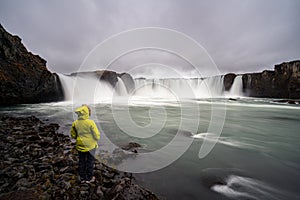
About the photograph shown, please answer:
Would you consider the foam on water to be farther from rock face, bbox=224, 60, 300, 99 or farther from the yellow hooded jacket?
rock face, bbox=224, 60, 300, 99

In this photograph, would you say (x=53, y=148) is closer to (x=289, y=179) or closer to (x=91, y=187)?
(x=91, y=187)

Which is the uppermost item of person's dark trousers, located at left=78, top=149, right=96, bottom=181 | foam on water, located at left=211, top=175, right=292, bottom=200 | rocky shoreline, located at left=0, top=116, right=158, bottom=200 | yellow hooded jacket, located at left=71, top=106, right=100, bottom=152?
yellow hooded jacket, located at left=71, top=106, right=100, bottom=152

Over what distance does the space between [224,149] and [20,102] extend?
78.2 ft

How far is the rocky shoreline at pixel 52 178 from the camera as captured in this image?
8.45 feet

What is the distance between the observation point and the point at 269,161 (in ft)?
15.9

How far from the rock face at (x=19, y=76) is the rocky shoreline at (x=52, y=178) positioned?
50.7 feet

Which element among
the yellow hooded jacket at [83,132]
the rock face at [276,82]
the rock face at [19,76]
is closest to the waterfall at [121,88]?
the rock face at [19,76]

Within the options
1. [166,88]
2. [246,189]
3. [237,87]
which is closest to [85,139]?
[246,189]

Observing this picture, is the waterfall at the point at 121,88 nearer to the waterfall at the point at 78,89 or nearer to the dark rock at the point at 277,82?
the waterfall at the point at 78,89

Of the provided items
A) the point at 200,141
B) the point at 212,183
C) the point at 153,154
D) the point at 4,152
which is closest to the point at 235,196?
the point at 212,183

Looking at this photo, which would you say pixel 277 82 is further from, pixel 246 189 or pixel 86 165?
pixel 86 165

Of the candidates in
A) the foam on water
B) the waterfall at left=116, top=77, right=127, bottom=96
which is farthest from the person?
the waterfall at left=116, top=77, right=127, bottom=96

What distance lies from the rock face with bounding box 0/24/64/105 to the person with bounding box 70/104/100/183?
17.9m

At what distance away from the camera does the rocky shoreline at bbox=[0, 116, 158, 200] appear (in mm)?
2574
